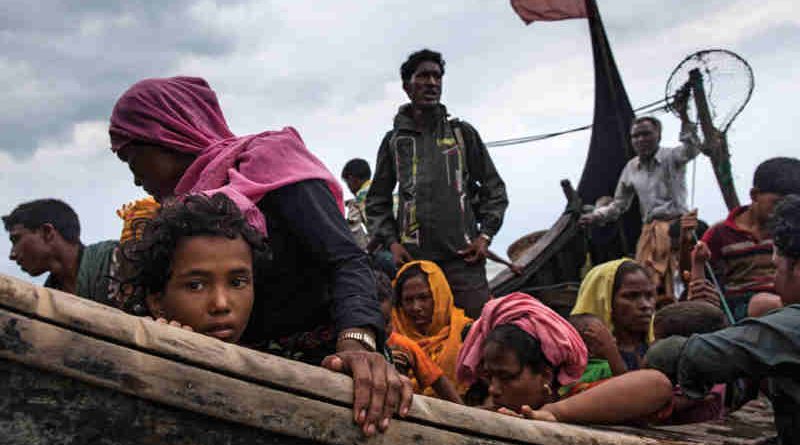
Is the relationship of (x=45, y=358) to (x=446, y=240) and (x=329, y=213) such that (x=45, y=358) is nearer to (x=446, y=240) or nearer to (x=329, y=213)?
(x=329, y=213)

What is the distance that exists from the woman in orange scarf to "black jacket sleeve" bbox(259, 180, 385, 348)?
220cm

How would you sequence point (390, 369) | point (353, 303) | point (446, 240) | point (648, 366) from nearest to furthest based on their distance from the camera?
point (390, 369) → point (353, 303) → point (648, 366) → point (446, 240)

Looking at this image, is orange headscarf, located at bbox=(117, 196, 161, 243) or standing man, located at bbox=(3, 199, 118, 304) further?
standing man, located at bbox=(3, 199, 118, 304)

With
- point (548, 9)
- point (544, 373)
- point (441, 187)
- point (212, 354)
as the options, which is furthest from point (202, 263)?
point (548, 9)

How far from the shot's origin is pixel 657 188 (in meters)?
6.14

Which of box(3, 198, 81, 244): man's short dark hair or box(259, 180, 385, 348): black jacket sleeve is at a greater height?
box(3, 198, 81, 244): man's short dark hair

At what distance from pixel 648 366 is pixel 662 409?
0.19 meters

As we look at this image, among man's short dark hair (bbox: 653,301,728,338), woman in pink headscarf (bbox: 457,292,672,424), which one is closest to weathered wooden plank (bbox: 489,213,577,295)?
man's short dark hair (bbox: 653,301,728,338)

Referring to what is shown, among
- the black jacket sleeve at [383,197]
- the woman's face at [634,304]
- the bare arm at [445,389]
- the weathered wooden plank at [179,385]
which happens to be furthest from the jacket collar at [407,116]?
the weathered wooden plank at [179,385]

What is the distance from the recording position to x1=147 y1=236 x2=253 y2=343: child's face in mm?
1585

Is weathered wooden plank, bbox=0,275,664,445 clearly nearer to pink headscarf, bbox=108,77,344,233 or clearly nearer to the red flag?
pink headscarf, bbox=108,77,344,233

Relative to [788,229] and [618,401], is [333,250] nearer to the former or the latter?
[618,401]

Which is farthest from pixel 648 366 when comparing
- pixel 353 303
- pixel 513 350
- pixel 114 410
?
pixel 114 410

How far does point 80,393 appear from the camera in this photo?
3.55 feet
